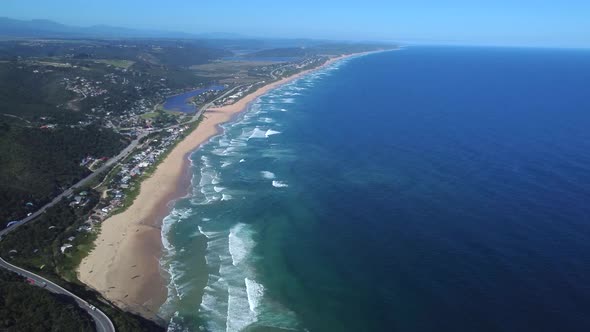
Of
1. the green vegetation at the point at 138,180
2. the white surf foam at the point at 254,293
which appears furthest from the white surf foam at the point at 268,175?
the white surf foam at the point at 254,293

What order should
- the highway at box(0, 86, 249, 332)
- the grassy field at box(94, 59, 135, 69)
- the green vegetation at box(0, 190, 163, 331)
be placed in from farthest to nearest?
1. the grassy field at box(94, 59, 135, 69)
2. the green vegetation at box(0, 190, 163, 331)
3. the highway at box(0, 86, 249, 332)

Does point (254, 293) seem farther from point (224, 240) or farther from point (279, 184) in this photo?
point (279, 184)

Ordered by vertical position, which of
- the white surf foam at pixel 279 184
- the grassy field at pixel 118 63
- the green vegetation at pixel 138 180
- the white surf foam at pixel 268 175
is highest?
the grassy field at pixel 118 63

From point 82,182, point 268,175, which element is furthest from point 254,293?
point 82,182

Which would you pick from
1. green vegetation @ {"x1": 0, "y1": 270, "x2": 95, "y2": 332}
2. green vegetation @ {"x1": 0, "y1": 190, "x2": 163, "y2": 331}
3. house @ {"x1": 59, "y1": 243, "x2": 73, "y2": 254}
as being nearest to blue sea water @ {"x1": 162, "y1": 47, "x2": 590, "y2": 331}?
green vegetation @ {"x1": 0, "y1": 190, "x2": 163, "y2": 331}

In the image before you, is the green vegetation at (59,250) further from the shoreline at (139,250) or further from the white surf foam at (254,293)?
the white surf foam at (254,293)

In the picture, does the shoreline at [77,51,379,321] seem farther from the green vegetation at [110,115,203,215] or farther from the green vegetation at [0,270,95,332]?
the green vegetation at [0,270,95,332]
